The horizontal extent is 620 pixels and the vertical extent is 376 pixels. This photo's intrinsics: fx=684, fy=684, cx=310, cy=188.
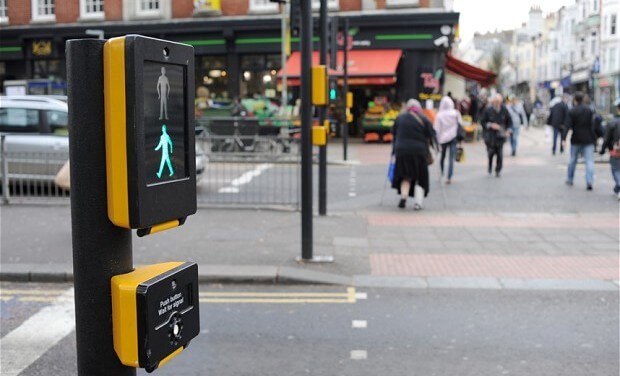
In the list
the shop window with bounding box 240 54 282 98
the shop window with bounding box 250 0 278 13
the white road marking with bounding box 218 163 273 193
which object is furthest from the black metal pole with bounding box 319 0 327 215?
the shop window with bounding box 240 54 282 98

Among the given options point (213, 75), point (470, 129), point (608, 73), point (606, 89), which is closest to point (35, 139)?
point (213, 75)

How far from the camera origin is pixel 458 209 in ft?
36.8

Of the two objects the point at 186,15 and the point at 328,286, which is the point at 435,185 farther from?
the point at 186,15

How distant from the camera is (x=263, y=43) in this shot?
89.1 ft

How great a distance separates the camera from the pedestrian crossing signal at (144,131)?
1838 mm

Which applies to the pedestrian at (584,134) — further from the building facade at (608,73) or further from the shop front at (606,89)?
the shop front at (606,89)

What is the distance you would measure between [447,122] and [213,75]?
651 inches

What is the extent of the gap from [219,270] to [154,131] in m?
4.99

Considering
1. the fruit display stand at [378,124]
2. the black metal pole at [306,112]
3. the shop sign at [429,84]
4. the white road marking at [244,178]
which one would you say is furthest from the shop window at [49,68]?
the black metal pole at [306,112]

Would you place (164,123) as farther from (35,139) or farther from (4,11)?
(35,139)

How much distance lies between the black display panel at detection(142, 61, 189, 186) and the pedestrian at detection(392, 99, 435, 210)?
28.7ft

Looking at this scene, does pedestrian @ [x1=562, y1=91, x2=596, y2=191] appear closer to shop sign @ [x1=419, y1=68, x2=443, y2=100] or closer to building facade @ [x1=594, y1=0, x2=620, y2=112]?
shop sign @ [x1=419, y1=68, x2=443, y2=100]

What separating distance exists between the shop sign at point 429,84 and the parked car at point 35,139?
15635 mm

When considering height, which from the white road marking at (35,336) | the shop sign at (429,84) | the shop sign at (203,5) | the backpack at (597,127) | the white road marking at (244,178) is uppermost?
the shop sign at (203,5)
